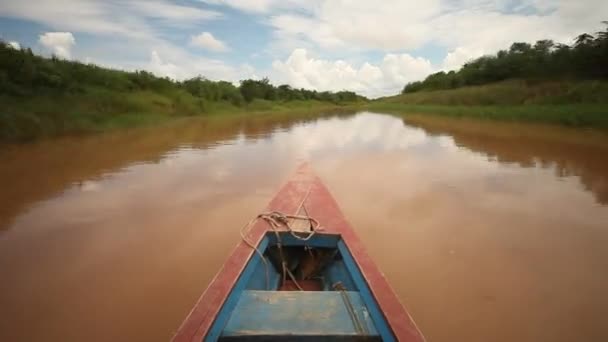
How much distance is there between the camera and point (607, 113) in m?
11.1

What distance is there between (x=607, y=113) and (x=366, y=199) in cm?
1152

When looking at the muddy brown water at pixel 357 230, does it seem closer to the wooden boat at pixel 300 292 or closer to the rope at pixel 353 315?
the wooden boat at pixel 300 292

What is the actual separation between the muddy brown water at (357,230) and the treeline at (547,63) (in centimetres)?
1557

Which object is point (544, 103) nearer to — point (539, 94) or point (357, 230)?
point (539, 94)

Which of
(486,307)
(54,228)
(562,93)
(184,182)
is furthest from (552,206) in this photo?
(562,93)

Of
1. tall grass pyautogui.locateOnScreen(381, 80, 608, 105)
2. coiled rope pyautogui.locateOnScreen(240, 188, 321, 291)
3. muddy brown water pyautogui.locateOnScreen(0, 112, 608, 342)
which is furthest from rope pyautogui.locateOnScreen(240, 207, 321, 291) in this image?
tall grass pyautogui.locateOnScreen(381, 80, 608, 105)

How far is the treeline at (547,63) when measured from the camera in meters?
18.5

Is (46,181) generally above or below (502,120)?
below

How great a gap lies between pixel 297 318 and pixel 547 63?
91.0 ft

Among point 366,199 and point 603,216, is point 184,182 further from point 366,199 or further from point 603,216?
point 603,216

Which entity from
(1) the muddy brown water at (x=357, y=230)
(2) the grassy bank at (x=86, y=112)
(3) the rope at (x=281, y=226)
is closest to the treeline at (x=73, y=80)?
(2) the grassy bank at (x=86, y=112)

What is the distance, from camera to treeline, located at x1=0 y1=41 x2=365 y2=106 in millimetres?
12125

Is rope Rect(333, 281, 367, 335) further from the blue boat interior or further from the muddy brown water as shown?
the muddy brown water

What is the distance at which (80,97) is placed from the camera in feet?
47.3
